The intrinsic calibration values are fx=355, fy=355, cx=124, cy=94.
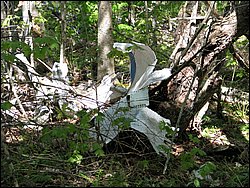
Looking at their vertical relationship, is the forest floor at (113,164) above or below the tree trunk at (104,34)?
below

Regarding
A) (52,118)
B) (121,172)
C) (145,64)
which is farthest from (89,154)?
(52,118)

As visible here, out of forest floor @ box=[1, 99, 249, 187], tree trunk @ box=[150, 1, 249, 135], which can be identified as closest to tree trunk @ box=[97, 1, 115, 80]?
tree trunk @ box=[150, 1, 249, 135]

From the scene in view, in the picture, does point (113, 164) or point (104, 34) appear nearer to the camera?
point (113, 164)

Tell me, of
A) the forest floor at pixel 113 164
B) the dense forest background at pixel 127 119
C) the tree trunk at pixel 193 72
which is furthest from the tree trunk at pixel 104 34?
the forest floor at pixel 113 164

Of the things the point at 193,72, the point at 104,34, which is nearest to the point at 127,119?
the point at 193,72

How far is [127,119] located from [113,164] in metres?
0.39

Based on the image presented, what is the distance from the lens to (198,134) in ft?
13.6

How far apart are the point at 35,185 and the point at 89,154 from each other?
29.6 inches

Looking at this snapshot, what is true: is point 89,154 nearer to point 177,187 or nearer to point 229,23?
point 177,187

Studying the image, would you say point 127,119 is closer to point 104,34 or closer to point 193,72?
point 193,72

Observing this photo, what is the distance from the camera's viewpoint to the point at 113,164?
294 cm

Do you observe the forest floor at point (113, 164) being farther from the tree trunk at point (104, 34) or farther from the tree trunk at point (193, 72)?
the tree trunk at point (104, 34)

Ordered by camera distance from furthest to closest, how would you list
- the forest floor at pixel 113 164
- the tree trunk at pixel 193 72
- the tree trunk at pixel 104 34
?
the tree trunk at pixel 104 34 → the tree trunk at pixel 193 72 → the forest floor at pixel 113 164

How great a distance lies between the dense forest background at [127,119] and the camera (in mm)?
2381
